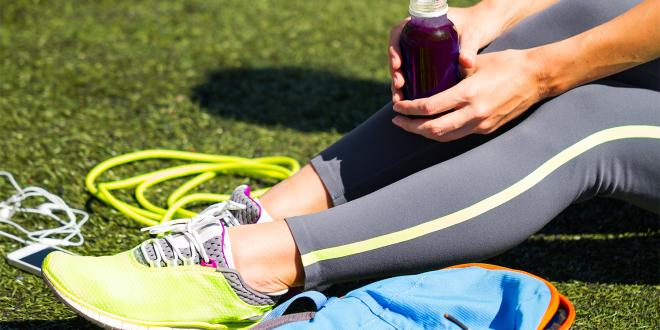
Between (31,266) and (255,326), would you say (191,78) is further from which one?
(255,326)

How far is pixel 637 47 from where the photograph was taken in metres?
1.57

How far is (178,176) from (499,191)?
1.06 meters

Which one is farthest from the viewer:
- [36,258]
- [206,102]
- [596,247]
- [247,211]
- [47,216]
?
[206,102]

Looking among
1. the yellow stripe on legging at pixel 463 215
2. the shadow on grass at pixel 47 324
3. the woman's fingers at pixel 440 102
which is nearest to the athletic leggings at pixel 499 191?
the yellow stripe on legging at pixel 463 215

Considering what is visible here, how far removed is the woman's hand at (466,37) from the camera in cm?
160

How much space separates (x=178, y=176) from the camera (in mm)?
2316

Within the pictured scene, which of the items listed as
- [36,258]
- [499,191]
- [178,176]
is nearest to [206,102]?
[178,176]

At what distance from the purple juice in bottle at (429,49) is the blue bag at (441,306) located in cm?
37

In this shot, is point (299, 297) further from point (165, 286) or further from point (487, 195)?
point (487, 195)

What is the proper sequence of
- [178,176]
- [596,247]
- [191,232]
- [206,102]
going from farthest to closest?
[206,102] → [178,176] → [596,247] → [191,232]

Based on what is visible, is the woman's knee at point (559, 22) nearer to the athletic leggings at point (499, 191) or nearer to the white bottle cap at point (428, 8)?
the athletic leggings at point (499, 191)

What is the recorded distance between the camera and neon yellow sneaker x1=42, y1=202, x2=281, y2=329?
148 cm

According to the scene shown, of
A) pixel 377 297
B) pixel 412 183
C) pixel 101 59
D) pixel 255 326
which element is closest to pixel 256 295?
pixel 255 326

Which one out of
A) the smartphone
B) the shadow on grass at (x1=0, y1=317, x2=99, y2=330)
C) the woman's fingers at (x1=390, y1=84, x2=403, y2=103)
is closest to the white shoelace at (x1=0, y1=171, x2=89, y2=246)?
the smartphone
